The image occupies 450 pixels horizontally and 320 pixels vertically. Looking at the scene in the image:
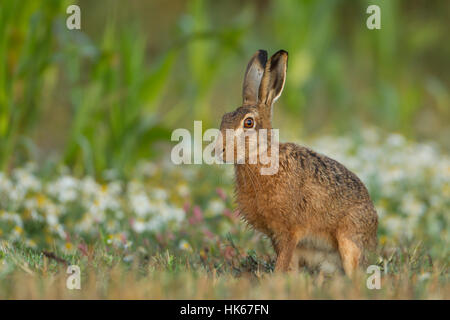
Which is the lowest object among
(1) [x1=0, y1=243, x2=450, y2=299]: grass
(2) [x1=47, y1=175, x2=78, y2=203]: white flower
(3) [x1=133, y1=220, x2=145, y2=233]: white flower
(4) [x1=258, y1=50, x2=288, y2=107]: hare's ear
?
(1) [x1=0, y1=243, x2=450, y2=299]: grass

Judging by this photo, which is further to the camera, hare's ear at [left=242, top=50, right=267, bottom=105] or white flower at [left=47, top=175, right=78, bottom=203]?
white flower at [left=47, top=175, right=78, bottom=203]

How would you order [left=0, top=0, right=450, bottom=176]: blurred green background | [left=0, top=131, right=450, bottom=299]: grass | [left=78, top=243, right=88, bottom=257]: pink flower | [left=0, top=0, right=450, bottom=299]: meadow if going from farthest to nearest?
1. [left=0, top=0, right=450, bottom=176]: blurred green background
2. [left=78, top=243, right=88, bottom=257]: pink flower
3. [left=0, top=0, right=450, bottom=299]: meadow
4. [left=0, top=131, right=450, bottom=299]: grass

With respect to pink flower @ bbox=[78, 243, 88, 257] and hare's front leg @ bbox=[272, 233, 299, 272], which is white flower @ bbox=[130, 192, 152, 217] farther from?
hare's front leg @ bbox=[272, 233, 299, 272]

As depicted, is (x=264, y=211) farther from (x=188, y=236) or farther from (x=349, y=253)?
(x=188, y=236)

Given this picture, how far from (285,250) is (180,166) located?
4.15 m

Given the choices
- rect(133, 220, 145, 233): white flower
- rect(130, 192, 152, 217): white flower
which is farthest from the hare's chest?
rect(130, 192, 152, 217): white flower

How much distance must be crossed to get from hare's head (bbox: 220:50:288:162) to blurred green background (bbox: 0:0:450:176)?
1986 millimetres

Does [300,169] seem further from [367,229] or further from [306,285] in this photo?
[306,285]

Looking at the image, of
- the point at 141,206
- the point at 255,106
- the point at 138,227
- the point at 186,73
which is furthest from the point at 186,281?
the point at 186,73

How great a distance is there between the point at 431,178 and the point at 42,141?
569 cm

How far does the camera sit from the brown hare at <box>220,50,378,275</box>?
3.95 m

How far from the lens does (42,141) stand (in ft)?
31.3

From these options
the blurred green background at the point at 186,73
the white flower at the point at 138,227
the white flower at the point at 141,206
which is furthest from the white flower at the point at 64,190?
the white flower at the point at 138,227
